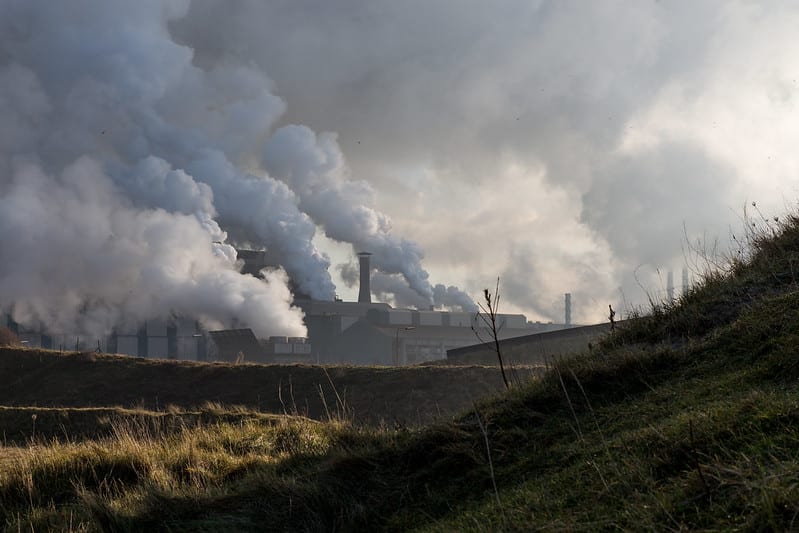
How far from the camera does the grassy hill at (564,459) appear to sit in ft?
9.43

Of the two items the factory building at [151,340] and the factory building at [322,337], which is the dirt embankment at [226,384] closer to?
the factory building at [322,337]

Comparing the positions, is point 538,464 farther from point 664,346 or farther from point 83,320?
point 83,320

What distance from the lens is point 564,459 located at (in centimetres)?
388

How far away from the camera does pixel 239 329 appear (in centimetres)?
5466

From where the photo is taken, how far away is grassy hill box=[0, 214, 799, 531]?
9.43 ft

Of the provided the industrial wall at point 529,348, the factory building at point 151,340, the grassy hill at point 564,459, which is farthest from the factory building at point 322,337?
the grassy hill at point 564,459

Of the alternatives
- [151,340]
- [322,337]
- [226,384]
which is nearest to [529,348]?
[226,384]

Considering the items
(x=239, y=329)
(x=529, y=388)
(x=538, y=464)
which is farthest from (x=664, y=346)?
(x=239, y=329)

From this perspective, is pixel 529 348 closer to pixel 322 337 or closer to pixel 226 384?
pixel 226 384

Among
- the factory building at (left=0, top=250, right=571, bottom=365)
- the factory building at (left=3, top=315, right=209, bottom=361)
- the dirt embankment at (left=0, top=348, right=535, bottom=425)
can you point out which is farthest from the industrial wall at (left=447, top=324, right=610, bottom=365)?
the factory building at (left=3, top=315, right=209, bottom=361)

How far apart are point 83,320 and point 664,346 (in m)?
56.5

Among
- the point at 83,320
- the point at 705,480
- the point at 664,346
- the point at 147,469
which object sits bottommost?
the point at 147,469

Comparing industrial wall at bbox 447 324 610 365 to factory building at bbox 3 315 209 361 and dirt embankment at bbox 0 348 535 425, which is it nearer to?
dirt embankment at bbox 0 348 535 425

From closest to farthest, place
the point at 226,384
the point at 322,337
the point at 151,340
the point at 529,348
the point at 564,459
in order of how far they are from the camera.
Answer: the point at 564,459 < the point at 226,384 < the point at 529,348 < the point at 151,340 < the point at 322,337
